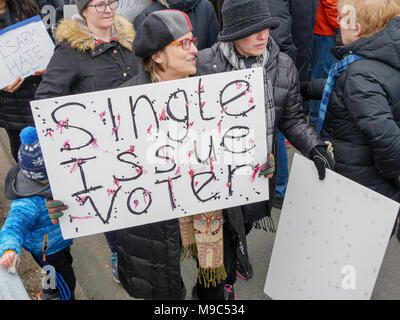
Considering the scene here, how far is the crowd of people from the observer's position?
1.75m

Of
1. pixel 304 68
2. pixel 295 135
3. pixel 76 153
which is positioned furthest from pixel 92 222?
pixel 304 68

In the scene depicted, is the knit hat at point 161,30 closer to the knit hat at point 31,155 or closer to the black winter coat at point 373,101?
the knit hat at point 31,155

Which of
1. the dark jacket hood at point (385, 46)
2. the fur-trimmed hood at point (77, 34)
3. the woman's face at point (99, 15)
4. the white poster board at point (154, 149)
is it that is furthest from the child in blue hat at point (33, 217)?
the dark jacket hood at point (385, 46)

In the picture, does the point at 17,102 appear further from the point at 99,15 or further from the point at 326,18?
the point at 326,18

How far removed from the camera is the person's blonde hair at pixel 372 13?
6.06ft

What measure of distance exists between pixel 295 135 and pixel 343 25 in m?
0.58

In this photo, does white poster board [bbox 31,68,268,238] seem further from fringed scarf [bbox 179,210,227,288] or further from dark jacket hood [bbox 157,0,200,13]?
dark jacket hood [bbox 157,0,200,13]

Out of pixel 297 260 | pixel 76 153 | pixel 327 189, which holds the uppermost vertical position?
pixel 76 153

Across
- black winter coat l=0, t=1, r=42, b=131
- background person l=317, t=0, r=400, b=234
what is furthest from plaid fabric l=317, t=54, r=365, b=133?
black winter coat l=0, t=1, r=42, b=131

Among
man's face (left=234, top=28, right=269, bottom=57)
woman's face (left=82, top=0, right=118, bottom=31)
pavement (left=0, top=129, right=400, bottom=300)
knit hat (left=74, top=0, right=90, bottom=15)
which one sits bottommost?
pavement (left=0, top=129, right=400, bottom=300)

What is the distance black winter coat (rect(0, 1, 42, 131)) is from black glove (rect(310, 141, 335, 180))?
1934 millimetres

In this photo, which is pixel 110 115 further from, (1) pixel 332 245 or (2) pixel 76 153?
(1) pixel 332 245

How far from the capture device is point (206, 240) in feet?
6.25

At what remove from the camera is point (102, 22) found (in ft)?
7.12
